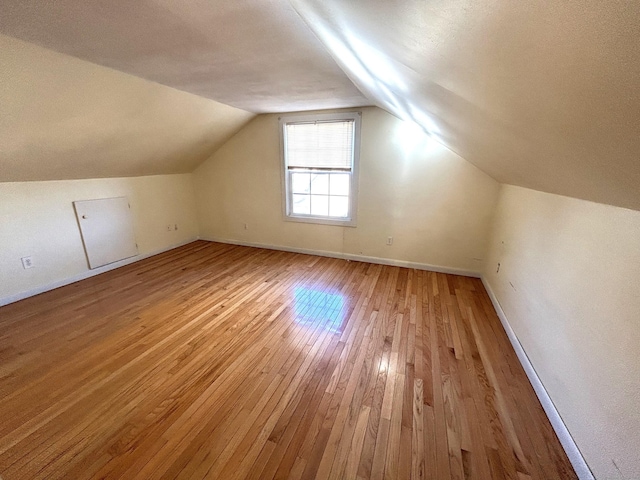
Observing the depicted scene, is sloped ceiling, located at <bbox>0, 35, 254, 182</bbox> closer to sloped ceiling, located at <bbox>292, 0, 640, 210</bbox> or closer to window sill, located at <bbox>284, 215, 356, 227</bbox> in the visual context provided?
window sill, located at <bbox>284, 215, 356, 227</bbox>

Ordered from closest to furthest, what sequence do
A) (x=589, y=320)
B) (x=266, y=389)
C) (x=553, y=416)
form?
1. (x=589, y=320)
2. (x=553, y=416)
3. (x=266, y=389)

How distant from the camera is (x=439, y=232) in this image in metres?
3.53

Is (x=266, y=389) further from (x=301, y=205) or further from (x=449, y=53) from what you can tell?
(x=301, y=205)

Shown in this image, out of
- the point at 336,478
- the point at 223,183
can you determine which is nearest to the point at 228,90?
the point at 223,183

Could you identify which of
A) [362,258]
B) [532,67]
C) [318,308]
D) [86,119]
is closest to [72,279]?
[86,119]

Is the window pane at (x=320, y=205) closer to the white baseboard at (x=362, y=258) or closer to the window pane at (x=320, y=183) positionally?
the window pane at (x=320, y=183)

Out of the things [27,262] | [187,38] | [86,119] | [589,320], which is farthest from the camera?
[27,262]

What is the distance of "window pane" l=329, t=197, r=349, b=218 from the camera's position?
13.1ft

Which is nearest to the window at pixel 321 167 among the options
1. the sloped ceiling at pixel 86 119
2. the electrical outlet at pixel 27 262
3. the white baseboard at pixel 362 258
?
the white baseboard at pixel 362 258

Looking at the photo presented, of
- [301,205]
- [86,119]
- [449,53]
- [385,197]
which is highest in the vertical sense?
[86,119]

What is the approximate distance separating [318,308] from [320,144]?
2409 mm

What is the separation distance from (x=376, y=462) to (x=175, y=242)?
4532 millimetres

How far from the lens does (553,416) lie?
1.52 meters

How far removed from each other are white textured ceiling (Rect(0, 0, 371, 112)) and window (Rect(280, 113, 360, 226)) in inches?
46.2
